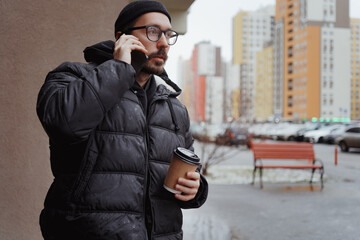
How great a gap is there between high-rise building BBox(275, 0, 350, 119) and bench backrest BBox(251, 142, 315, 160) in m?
87.4

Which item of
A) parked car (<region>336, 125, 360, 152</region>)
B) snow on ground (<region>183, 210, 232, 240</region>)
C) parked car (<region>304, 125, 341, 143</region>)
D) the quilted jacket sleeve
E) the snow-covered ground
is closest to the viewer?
the quilted jacket sleeve

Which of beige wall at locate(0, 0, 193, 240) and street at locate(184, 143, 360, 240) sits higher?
beige wall at locate(0, 0, 193, 240)

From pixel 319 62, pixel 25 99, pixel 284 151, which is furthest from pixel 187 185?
pixel 319 62

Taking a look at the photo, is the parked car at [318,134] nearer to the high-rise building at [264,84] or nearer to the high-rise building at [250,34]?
the high-rise building at [264,84]

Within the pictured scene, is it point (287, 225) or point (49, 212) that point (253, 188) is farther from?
point (49, 212)

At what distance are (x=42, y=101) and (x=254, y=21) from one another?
162796 mm

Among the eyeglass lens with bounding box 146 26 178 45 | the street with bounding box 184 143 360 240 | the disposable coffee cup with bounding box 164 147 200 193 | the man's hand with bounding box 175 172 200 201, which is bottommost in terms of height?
the street with bounding box 184 143 360 240

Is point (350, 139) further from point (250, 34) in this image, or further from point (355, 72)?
point (250, 34)

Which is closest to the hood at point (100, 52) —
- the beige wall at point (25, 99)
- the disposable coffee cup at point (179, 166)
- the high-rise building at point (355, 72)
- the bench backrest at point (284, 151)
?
the disposable coffee cup at point (179, 166)

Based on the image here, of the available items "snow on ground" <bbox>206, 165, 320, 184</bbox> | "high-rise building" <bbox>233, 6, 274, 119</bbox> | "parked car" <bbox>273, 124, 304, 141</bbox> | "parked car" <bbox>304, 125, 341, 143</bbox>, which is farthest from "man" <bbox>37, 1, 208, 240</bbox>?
"high-rise building" <bbox>233, 6, 274, 119</bbox>

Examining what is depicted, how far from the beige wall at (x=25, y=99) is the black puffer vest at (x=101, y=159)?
214 centimetres

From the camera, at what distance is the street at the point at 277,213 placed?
5703 millimetres

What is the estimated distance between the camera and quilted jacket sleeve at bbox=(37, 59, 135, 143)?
147cm

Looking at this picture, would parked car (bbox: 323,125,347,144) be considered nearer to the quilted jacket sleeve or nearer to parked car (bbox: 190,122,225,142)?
parked car (bbox: 190,122,225,142)
